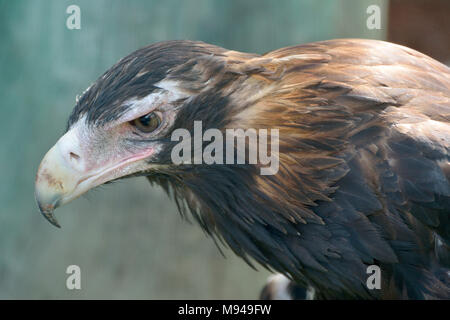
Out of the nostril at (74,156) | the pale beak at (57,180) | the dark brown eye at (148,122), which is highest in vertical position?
the dark brown eye at (148,122)

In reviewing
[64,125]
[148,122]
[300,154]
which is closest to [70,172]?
[148,122]

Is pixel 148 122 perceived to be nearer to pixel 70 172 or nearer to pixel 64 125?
pixel 70 172

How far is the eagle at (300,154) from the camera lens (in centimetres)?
182

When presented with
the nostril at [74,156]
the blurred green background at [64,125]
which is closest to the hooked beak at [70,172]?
the nostril at [74,156]

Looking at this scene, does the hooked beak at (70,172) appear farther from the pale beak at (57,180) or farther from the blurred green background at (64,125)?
the blurred green background at (64,125)

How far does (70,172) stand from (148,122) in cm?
28

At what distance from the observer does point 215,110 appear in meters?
1.85

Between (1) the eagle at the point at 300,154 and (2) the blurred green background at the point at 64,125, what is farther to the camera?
(2) the blurred green background at the point at 64,125

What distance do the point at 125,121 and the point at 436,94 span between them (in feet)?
3.38

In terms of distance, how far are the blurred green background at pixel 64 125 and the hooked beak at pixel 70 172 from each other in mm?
899

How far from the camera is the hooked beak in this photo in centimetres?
178

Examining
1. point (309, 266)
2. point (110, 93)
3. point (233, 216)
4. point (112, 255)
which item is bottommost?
point (112, 255)

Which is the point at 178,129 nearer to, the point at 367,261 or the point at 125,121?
the point at 125,121

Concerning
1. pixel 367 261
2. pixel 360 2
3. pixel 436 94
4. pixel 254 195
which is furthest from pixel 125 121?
pixel 360 2
